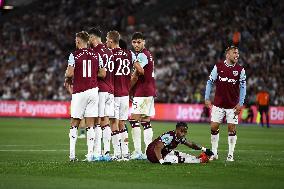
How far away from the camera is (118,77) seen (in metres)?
19.8

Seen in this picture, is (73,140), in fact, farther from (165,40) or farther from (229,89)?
(165,40)

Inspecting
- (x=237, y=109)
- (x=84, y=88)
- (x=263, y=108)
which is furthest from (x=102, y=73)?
(x=263, y=108)

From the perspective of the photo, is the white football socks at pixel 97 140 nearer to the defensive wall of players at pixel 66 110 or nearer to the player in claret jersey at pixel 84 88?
the player in claret jersey at pixel 84 88

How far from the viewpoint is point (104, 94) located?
19125mm

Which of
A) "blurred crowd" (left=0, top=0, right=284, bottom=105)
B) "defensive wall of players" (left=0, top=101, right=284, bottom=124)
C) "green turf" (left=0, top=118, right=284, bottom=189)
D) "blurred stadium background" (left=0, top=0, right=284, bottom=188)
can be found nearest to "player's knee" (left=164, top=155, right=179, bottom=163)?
"green turf" (left=0, top=118, right=284, bottom=189)

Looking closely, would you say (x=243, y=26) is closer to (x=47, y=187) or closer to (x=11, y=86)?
(x=11, y=86)

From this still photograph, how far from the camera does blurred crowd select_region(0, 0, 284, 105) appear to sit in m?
47.6

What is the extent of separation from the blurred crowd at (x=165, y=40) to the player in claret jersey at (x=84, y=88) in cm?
2928

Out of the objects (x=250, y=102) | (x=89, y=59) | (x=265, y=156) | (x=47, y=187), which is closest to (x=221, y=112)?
(x=265, y=156)

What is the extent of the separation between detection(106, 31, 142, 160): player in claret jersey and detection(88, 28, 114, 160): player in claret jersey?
0.28 m

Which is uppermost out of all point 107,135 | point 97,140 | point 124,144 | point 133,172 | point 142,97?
point 142,97

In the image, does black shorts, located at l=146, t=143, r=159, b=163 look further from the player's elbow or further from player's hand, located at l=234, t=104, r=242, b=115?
player's hand, located at l=234, t=104, r=242, b=115

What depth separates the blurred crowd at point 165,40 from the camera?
156 feet

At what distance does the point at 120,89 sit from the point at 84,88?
1.68 meters
